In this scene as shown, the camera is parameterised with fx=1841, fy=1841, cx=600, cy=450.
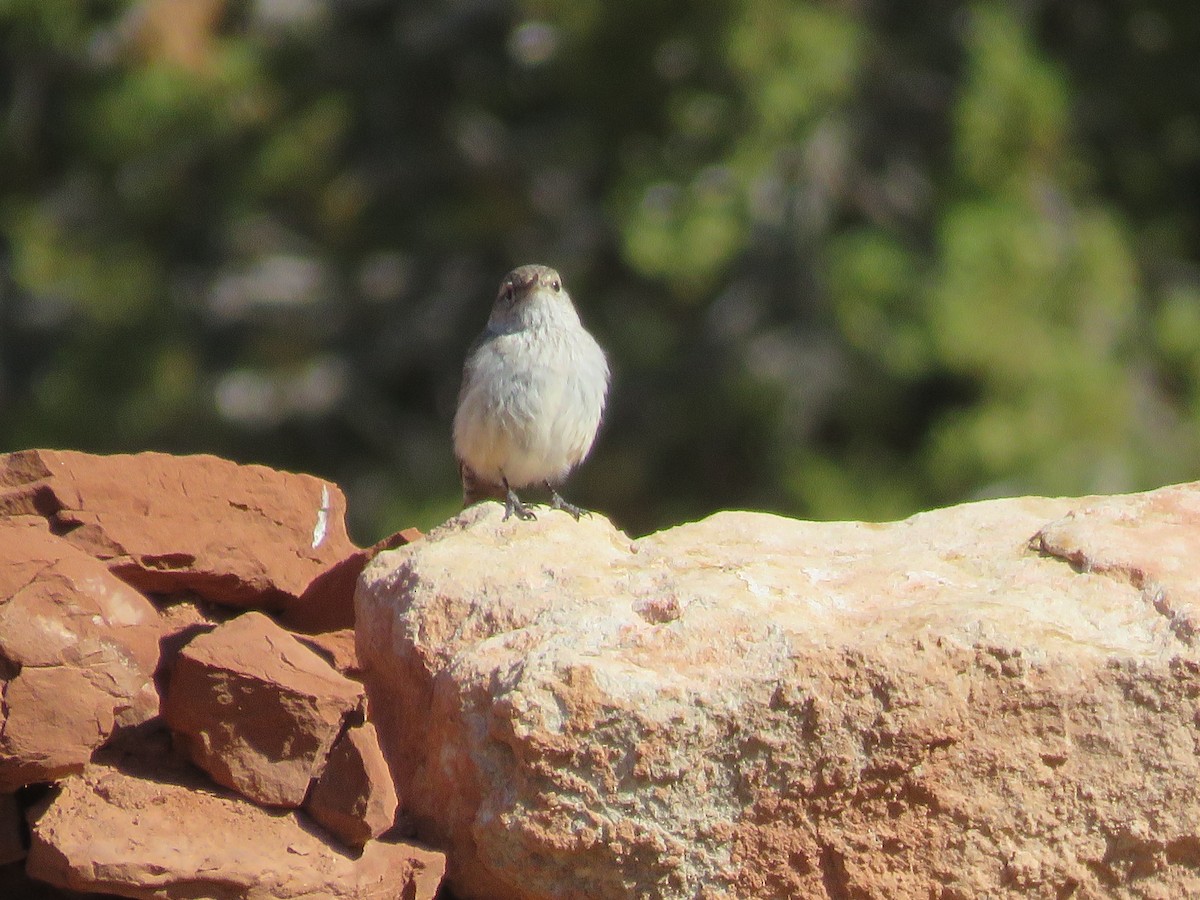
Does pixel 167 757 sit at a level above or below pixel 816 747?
below

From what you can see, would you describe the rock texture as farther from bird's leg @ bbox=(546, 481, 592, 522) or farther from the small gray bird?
the small gray bird

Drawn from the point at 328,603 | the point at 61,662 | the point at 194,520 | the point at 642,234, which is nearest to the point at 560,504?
the point at 328,603

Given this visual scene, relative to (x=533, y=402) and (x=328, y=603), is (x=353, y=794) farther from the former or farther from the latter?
(x=533, y=402)

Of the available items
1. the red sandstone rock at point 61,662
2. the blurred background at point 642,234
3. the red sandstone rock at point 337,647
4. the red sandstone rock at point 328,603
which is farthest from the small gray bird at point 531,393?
the blurred background at point 642,234

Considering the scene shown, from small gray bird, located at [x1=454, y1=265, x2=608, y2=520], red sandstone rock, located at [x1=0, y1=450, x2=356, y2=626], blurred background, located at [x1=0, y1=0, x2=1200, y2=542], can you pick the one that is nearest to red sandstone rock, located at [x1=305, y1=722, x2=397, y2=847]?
red sandstone rock, located at [x1=0, y1=450, x2=356, y2=626]

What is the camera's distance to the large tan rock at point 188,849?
3512 millimetres

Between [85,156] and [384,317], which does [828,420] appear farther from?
[85,156]

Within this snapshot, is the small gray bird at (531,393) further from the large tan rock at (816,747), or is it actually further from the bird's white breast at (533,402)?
the large tan rock at (816,747)

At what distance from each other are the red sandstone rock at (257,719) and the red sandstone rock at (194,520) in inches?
23.7

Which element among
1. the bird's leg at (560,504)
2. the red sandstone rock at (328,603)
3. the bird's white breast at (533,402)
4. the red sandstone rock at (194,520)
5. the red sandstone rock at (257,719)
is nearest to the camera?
the red sandstone rock at (257,719)

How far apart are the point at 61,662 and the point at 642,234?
7.87 metres

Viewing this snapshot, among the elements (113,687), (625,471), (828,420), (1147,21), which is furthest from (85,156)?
(113,687)

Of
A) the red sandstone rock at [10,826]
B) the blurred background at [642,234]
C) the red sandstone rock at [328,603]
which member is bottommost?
the red sandstone rock at [10,826]

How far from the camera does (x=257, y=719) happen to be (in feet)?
12.3
